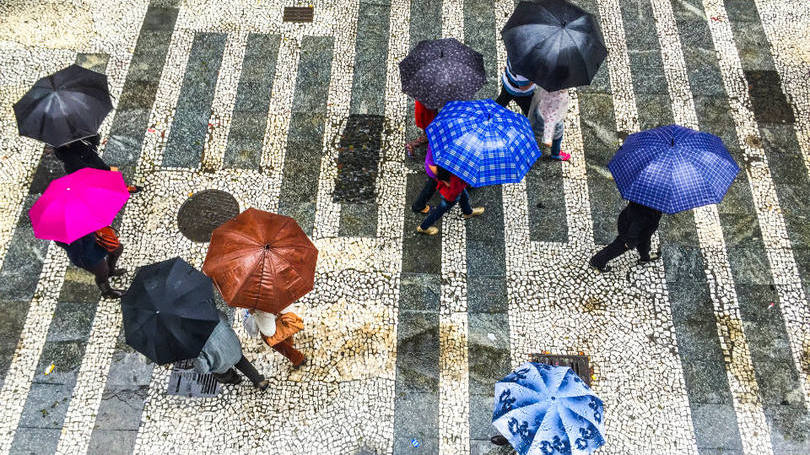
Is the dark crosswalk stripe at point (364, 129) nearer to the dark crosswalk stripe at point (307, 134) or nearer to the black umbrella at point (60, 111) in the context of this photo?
the dark crosswalk stripe at point (307, 134)

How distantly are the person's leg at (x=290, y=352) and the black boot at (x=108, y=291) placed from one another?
1.96 metres

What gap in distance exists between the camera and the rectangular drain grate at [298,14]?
869 centimetres

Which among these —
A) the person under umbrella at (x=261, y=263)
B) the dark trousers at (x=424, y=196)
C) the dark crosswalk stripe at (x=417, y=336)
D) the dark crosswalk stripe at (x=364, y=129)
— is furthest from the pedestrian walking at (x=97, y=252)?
the dark trousers at (x=424, y=196)

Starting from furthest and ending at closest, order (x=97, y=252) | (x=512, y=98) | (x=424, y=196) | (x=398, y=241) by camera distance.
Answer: (x=398, y=241) → (x=512, y=98) → (x=424, y=196) → (x=97, y=252)

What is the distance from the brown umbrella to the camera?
4551 millimetres

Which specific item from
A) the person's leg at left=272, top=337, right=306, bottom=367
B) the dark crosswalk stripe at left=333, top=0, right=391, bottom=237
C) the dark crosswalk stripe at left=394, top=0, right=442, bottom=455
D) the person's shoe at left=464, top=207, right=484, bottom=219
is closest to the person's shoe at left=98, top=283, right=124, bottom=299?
the person's leg at left=272, top=337, right=306, bottom=367

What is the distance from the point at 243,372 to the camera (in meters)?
5.55

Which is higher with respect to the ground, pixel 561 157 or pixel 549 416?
pixel 549 416

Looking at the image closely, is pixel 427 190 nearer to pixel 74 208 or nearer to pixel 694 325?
pixel 694 325

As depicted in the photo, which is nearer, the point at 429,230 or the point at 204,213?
the point at 429,230

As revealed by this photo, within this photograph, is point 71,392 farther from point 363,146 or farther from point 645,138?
point 645,138

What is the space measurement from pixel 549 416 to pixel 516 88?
12.1ft

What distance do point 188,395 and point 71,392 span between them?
116 cm

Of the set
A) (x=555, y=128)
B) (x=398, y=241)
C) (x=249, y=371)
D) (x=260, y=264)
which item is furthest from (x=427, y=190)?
(x=249, y=371)
